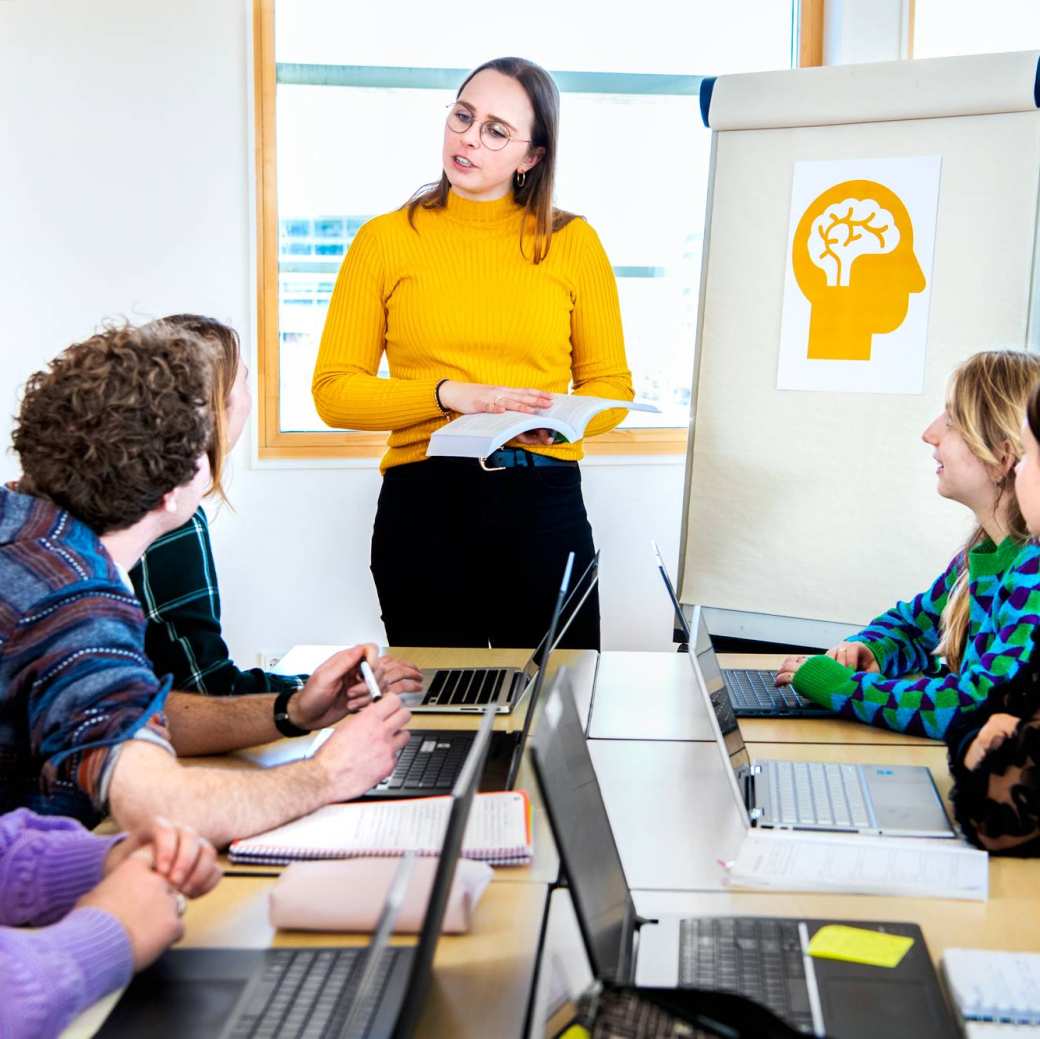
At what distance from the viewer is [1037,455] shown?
1.50 meters

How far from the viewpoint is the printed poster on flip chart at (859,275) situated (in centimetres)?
285

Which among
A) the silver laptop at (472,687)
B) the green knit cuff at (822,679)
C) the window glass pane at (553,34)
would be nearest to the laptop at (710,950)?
the silver laptop at (472,687)

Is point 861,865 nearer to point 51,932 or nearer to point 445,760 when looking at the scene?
point 445,760

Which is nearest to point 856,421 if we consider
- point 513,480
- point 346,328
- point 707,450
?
point 707,450

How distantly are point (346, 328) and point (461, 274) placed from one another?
0.26m

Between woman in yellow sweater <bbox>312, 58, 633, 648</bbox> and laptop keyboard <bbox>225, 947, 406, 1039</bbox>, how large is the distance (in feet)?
4.72

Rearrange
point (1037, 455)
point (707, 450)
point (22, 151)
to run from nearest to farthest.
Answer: point (1037, 455) → point (707, 450) → point (22, 151)

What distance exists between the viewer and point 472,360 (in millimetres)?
2588

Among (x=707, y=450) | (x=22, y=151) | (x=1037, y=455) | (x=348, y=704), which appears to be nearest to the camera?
(x=1037, y=455)

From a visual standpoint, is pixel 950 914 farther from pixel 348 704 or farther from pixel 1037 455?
pixel 348 704

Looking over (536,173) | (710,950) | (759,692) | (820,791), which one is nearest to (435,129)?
(536,173)

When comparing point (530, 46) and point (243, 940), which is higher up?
point (530, 46)

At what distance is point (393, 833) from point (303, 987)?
1.08 ft

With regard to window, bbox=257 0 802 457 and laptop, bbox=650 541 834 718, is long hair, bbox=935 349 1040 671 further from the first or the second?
window, bbox=257 0 802 457
